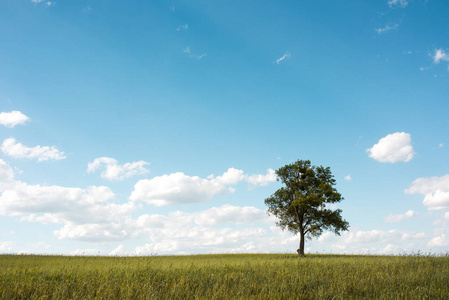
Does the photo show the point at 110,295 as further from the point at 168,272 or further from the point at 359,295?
the point at 359,295

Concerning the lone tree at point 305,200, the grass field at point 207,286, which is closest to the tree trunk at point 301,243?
the lone tree at point 305,200

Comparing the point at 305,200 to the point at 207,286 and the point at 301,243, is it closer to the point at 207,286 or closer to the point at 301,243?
the point at 301,243

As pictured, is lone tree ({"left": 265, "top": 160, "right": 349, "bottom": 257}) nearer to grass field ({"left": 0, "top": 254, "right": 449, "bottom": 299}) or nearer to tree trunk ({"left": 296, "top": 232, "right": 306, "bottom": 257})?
tree trunk ({"left": 296, "top": 232, "right": 306, "bottom": 257})

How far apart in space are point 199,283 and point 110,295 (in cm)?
337

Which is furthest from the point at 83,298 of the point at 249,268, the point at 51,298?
the point at 249,268

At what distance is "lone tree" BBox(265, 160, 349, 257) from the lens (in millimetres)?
38188

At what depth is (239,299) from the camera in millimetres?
9219

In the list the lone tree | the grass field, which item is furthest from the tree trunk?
the grass field

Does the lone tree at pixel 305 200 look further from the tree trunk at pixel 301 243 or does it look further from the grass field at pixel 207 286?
the grass field at pixel 207 286

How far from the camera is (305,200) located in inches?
1458

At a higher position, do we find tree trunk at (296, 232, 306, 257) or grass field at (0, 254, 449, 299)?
grass field at (0, 254, 449, 299)

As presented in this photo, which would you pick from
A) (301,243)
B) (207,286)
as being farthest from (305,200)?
(207,286)

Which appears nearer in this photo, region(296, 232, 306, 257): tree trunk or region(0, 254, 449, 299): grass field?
region(0, 254, 449, 299): grass field

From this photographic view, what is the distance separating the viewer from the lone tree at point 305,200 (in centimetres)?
3819
